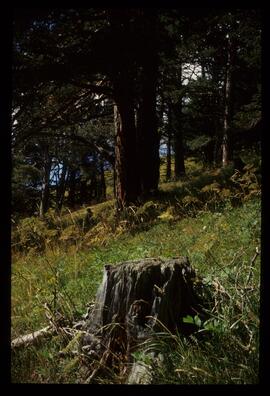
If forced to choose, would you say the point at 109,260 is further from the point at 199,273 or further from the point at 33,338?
the point at 33,338

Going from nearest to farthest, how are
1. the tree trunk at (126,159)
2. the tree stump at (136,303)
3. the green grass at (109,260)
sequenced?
the tree stump at (136,303)
the green grass at (109,260)
the tree trunk at (126,159)

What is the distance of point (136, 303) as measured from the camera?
303 cm

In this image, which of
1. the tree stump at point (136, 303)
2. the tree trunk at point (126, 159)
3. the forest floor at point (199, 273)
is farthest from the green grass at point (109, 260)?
the tree trunk at point (126, 159)

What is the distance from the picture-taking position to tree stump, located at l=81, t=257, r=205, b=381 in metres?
2.99

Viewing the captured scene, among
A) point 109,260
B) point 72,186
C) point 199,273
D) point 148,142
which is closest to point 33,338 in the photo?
point 199,273

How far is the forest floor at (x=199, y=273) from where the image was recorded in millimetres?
2629

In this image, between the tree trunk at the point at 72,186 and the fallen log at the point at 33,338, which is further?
the tree trunk at the point at 72,186

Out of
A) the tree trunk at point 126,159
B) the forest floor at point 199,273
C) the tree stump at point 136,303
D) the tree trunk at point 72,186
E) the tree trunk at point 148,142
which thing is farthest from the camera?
the tree trunk at point 72,186

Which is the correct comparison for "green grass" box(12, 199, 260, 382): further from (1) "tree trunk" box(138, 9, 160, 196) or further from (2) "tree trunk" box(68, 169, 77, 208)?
(2) "tree trunk" box(68, 169, 77, 208)

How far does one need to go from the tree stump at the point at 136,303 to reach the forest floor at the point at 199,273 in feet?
0.55

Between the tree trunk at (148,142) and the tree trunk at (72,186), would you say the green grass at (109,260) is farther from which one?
the tree trunk at (72,186)

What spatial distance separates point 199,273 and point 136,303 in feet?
4.64

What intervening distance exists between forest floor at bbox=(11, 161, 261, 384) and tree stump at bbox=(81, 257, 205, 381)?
0.55 ft

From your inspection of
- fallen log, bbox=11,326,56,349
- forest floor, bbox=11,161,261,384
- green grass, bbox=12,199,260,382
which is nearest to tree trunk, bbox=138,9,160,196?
forest floor, bbox=11,161,261,384
